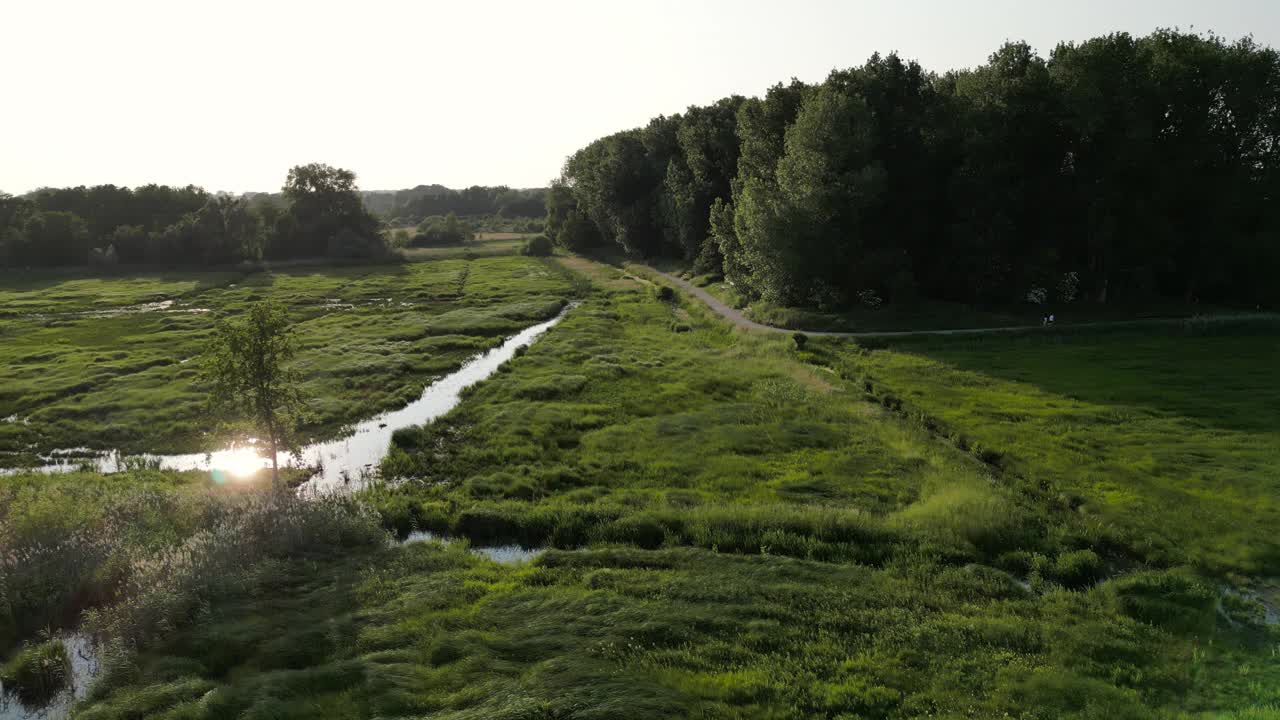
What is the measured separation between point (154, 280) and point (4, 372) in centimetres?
7356

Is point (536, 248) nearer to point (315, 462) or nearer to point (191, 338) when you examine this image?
point (191, 338)

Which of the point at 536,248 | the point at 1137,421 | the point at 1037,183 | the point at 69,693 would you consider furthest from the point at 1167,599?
the point at 536,248

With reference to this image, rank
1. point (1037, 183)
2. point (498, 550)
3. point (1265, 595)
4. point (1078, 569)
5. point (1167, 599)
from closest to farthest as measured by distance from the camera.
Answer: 1. point (1167, 599)
2. point (1265, 595)
3. point (1078, 569)
4. point (498, 550)
5. point (1037, 183)

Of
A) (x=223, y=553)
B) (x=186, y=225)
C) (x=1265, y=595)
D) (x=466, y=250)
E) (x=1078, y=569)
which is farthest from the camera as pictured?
(x=466, y=250)

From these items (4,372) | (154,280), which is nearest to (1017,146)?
(4,372)

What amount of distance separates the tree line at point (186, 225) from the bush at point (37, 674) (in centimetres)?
13556

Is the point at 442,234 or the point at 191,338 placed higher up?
the point at 442,234

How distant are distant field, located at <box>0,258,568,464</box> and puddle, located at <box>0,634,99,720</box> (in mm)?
20233

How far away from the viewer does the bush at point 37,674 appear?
59.6ft

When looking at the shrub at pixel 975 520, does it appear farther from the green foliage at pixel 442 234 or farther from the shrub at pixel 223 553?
the green foliage at pixel 442 234

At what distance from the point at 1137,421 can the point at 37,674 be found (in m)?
46.4

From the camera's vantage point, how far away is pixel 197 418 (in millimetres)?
42156

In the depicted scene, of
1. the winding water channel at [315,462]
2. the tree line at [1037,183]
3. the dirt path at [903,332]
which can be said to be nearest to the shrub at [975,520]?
the winding water channel at [315,462]

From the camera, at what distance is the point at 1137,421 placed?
3547 cm
